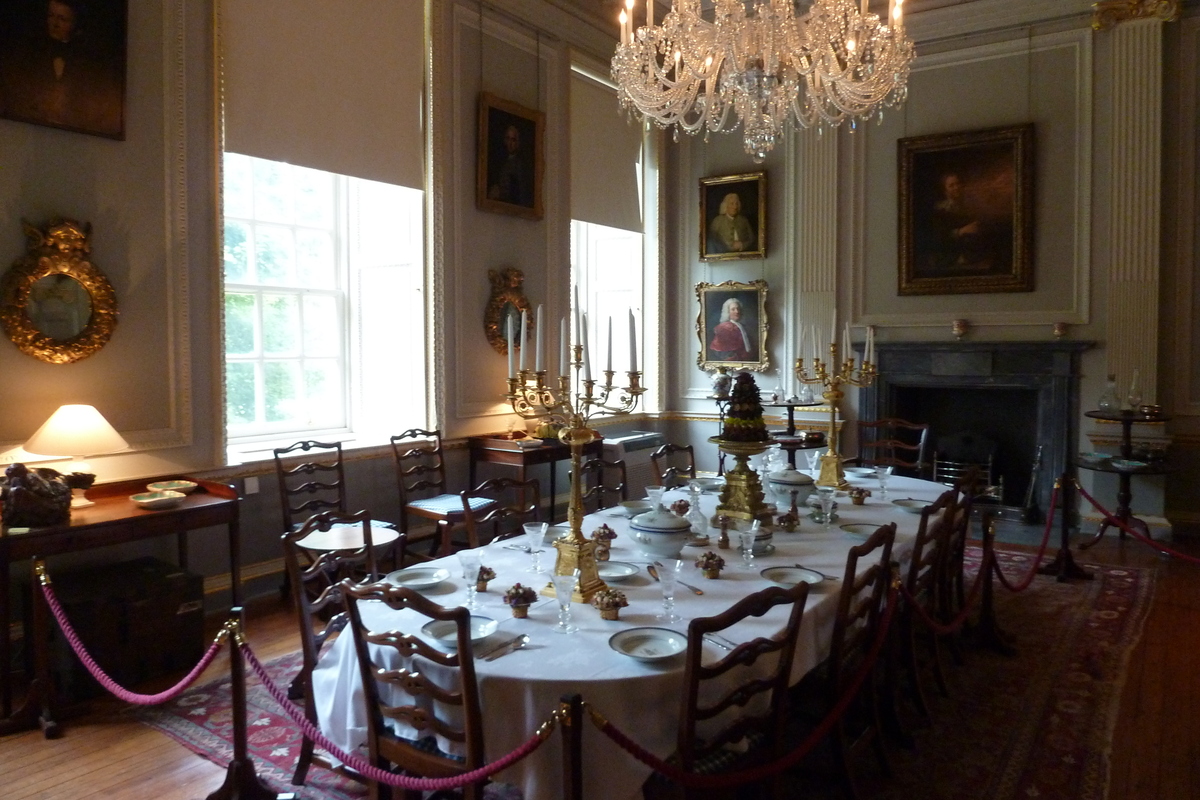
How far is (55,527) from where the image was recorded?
3.23 m

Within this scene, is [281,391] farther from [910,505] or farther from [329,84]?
[910,505]

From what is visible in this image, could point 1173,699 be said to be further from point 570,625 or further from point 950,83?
point 950,83

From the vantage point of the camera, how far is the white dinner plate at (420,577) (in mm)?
2646

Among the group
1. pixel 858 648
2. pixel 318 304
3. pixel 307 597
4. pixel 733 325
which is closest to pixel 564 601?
pixel 307 597

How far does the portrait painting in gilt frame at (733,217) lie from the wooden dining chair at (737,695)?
6.13 m

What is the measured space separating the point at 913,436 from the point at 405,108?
5.33 meters

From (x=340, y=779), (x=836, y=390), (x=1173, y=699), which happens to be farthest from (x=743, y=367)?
(x=340, y=779)

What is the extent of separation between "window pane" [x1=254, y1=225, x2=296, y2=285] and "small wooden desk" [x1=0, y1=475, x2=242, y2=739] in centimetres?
183

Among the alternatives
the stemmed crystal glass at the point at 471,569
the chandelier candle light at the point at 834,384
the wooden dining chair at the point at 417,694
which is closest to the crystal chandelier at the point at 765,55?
the chandelier candle light at the point at 834,384

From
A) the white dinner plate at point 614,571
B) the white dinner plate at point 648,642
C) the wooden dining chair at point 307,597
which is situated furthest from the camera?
the white dinner plate at point 614,571

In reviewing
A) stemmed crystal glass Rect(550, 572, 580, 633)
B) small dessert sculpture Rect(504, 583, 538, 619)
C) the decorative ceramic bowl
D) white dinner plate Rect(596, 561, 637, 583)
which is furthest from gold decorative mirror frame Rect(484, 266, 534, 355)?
stemmed crystal glass Rect(550, 572, 580, 633)

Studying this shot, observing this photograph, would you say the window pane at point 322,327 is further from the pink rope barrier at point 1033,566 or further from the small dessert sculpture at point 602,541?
the pink rope barrier at point 1033,566

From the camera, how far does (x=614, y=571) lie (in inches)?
109

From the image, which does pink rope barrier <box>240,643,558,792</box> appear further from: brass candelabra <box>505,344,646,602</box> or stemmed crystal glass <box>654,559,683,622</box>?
brass candelabra <box>505,344,646,602</box>
